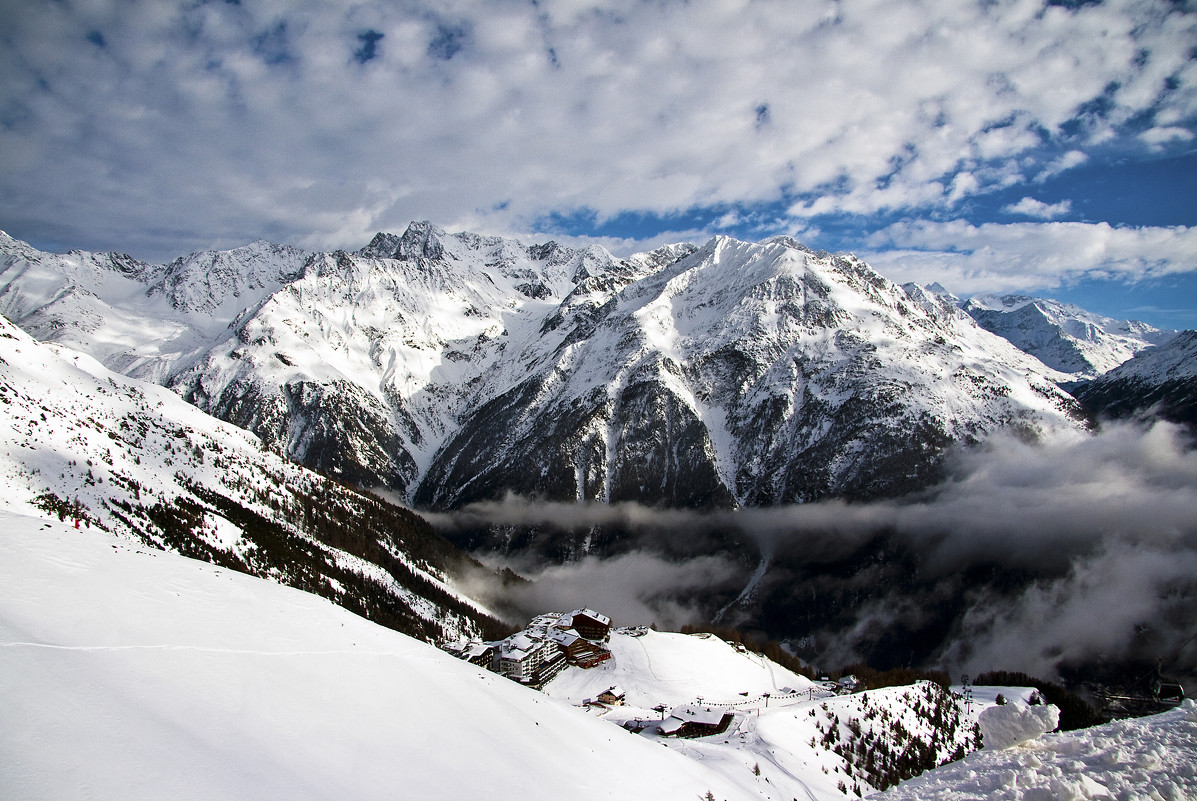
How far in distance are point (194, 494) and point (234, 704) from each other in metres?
108

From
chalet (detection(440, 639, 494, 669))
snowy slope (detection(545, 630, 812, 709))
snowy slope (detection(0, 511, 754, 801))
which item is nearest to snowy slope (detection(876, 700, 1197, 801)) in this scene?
snowy slope (detection(0, 511, 754, 801))

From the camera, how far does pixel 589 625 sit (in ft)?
304

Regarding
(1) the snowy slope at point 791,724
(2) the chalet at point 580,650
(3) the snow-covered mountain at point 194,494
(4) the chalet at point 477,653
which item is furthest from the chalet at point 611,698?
(3) the snow-covered mountain at point 194,494

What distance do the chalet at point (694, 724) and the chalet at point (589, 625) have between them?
37218mm

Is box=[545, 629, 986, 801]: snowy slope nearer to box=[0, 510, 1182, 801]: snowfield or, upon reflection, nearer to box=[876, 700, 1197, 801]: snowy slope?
box=[0, 510, 1182, 801]: snowfield

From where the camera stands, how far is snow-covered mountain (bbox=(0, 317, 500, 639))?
7206 cm

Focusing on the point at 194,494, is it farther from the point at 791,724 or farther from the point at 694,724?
the point at 791,724

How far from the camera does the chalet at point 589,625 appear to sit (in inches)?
3612

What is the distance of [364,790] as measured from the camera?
10.1 metres

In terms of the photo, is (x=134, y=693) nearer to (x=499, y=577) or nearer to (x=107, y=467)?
(x=107, y=467)

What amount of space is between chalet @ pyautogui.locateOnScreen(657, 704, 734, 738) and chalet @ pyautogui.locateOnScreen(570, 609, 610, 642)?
37218 millimetres

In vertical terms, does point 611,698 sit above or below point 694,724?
below

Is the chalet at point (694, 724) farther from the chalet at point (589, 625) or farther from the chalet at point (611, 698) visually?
the chalet at point (589, 625)

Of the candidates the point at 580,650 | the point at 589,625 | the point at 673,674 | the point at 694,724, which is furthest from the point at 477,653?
the point at 694,724
